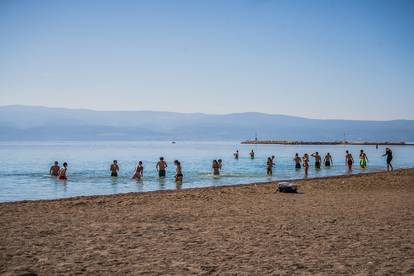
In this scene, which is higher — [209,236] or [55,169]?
[55,169]

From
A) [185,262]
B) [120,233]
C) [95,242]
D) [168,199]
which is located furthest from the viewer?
[168,199]

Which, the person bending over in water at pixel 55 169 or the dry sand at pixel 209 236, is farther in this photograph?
the person bending over in water at pixel 55 169

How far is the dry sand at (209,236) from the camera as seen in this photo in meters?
5.95

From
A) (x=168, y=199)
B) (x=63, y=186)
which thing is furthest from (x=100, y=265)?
(x=63, y=186)

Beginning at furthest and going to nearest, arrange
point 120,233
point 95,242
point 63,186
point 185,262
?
point 63,186, point 120,233, point 95,242, point 185,262

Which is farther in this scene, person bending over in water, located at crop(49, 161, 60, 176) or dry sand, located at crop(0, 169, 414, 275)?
person bending over in water, located at crop(49, 161, 60, 176)

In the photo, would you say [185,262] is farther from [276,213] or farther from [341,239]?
[276,213]

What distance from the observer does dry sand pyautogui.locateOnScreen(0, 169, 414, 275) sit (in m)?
5.95

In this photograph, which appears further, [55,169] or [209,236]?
[55,169]

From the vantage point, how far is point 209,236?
8016 millimetres

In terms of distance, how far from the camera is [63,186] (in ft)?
71.9

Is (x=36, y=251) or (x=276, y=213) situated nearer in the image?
(x=36, y=251)

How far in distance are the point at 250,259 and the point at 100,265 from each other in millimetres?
2188

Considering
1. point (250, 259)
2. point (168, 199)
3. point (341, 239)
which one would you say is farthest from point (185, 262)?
point (168, 199)
